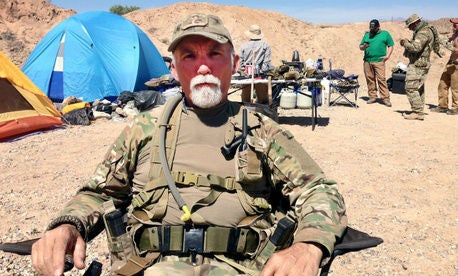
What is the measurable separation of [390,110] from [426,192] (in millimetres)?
5501

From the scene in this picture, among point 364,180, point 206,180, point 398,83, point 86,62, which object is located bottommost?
point 364,180

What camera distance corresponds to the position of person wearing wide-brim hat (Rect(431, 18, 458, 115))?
28.7 ft

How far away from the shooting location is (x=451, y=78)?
901 centimetres

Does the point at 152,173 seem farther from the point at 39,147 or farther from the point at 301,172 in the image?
the point at 39,147

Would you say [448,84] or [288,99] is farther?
[448,84]

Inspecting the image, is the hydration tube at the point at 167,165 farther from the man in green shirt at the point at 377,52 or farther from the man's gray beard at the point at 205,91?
the man in green shirt at the point at 377,52

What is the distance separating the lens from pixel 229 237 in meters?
1.86

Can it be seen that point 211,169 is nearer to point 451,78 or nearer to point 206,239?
point 206,239

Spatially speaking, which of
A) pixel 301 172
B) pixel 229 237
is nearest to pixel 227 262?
pixel 229 237

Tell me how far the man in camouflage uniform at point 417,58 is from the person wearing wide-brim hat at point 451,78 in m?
0.58

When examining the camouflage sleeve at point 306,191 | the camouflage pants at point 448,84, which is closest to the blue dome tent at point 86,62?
the camouflage pants at point 448,84

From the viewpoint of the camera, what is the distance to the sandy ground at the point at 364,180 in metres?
3.36

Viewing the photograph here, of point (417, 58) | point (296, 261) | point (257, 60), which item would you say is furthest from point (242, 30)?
point (296, 261)

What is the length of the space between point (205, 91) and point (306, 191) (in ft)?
2.17
